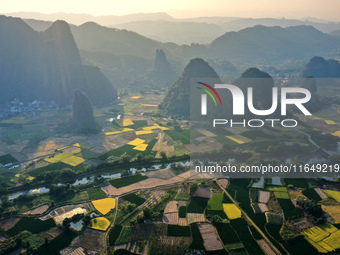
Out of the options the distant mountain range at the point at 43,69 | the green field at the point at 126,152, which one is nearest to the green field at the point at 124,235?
the green field at the point at 126,152

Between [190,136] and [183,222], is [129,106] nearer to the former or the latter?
[190,136]

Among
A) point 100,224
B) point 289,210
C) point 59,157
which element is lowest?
point 100,224

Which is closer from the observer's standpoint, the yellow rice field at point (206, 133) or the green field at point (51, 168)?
the green field at point (51, 168)

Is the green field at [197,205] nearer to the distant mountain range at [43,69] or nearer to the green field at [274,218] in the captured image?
the green field at [274,218]

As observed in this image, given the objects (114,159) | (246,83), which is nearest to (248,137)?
(246,83)

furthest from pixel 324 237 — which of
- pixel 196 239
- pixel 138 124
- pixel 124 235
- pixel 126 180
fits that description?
pixel 138 124

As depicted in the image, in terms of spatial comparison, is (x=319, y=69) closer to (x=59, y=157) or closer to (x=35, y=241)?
(x=59, y=157)

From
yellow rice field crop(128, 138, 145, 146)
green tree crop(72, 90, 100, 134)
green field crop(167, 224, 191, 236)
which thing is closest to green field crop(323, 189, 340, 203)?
green field crop(167, 224, 191, 236)
